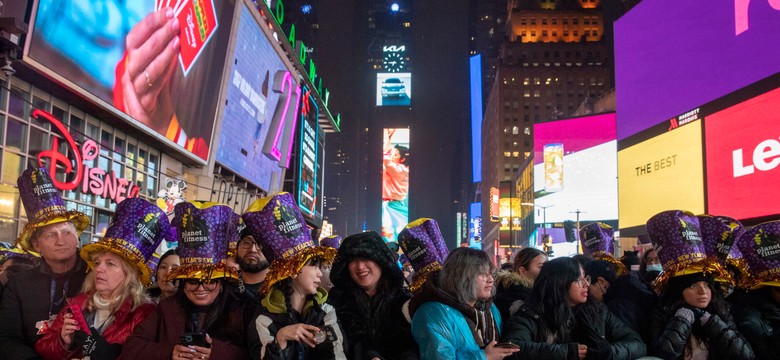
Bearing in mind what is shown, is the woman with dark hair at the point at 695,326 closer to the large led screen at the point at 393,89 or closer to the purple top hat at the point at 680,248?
the purple top hat at the point at 680,248

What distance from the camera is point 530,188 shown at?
2977 inches

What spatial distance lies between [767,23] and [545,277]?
18687 millimetres

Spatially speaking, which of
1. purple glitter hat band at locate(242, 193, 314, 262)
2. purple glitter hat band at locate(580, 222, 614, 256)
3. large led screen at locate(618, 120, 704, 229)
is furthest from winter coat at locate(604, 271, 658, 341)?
large led screen at locate(618, 120, 704, 229)

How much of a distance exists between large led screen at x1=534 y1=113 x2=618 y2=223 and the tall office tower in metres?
51.8

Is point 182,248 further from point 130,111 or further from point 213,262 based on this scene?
point 130,111

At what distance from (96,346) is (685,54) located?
25.5 metres

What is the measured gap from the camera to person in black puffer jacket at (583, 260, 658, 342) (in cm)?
579

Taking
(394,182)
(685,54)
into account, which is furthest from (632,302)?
(394,182)

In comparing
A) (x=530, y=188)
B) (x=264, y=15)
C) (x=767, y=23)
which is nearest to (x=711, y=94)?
(x=767, y=23)

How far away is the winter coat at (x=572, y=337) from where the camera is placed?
4.78 metres

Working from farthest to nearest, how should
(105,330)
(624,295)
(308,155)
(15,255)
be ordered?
1. (308,155)
2. (15,255)
3. (624,295)
4. (105,330)

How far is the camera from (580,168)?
5606cm

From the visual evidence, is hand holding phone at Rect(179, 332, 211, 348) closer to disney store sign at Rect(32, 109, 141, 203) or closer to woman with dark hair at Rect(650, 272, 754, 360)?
woman with dark hair at Rect(650, 272, 754, 360)

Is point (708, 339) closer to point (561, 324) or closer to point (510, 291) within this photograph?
point (561, 324)
